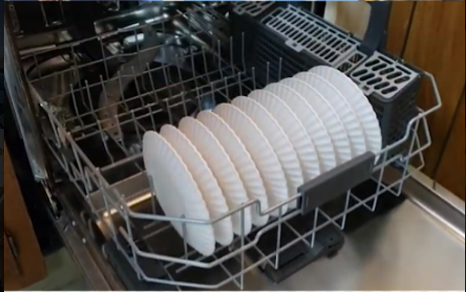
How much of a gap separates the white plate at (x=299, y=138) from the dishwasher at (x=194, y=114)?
0.05 meters

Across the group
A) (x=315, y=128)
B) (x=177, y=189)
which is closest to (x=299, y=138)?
(x=315, y=128)

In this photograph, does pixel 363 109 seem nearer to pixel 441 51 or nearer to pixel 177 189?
pixel 177 189

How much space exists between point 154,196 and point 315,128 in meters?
0.20

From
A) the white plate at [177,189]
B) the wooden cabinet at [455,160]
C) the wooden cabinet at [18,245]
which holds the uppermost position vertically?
the white plate at [177,189]

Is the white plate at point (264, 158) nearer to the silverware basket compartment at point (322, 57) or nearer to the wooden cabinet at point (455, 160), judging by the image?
the silverware basket compartment at point (322, 57)

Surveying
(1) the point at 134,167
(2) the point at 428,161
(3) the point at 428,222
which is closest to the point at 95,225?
(1) the point at 134,167

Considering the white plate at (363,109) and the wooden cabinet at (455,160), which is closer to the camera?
the white plate at (363,109)

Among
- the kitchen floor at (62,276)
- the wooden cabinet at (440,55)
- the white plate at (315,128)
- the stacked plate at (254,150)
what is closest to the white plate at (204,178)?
the stacked plate at (254,150)

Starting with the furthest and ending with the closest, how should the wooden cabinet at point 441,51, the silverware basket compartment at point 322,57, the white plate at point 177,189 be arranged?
the wooden cabinet at point 441,51 → the silverware basket compartment at point 322,57 → the white plate at point 177,189

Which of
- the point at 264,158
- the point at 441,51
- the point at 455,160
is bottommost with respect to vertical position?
the point at 455,160

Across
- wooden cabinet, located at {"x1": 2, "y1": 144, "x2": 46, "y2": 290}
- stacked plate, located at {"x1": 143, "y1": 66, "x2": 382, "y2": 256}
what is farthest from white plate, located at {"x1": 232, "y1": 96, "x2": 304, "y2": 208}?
wooden cabinet, located at {"x1": 2, "y1": 144, "x2": 46, "y2": 290}

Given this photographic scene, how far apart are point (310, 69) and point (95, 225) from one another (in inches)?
12.7

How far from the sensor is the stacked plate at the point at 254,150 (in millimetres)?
573

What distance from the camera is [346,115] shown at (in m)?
0.63
